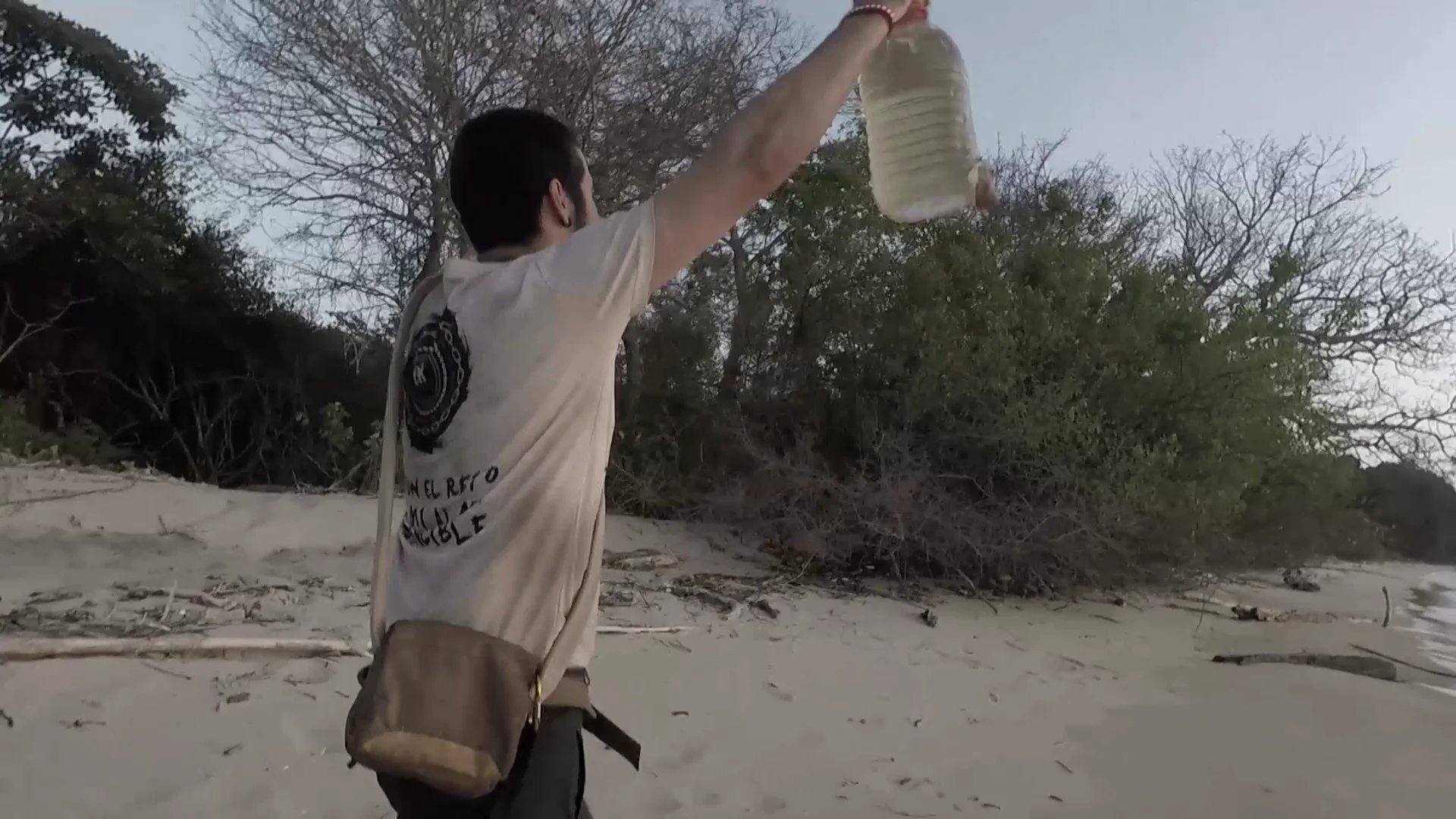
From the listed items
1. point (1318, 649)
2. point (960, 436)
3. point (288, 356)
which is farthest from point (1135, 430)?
point (288, 356)

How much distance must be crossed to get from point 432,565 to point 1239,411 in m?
7.01

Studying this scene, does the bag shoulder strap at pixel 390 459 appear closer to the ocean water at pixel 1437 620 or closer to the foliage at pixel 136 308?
the ocean water at pixel 1437 620

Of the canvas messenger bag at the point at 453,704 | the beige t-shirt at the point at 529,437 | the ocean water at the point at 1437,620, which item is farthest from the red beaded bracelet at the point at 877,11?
the ocean water at the point at 1437,620

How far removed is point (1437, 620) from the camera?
8516 mm

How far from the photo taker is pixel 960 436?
22.4 feet

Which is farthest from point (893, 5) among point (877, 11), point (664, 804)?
point (664, 804)

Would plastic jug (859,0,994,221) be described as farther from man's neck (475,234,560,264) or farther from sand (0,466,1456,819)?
sand (0,466,1456,819)

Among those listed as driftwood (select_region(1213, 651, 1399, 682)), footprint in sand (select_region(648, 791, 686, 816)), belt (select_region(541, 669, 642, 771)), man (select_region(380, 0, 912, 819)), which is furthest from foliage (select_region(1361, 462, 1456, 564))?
man (select_region(380, 0, 912, 819))

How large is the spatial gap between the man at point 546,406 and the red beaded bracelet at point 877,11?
0.07 ft

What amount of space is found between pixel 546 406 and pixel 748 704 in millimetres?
2955

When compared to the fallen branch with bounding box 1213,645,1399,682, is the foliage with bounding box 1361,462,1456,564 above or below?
above

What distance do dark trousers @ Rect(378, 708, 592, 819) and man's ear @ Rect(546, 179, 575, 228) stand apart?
675mm

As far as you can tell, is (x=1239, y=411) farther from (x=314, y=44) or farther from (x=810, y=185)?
(x=314, y=44)

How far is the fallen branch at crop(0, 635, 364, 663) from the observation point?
136 inches
